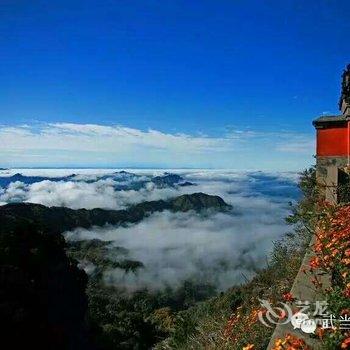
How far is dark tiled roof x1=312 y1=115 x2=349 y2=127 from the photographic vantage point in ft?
34.2

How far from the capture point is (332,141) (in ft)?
34.4

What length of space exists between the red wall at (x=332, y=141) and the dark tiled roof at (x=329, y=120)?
0.16m

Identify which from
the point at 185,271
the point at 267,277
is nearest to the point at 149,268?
the point at 185,271

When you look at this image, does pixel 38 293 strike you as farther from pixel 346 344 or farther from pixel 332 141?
pixel 346 344

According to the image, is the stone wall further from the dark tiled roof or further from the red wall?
the dark tiled roof

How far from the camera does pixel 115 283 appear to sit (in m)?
107

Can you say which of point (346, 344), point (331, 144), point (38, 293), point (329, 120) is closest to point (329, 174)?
point (331, 144)

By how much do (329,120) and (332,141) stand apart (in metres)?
0.56

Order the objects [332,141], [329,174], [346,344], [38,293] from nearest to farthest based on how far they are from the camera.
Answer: [346,344] → [329,174] → [332,141] → [38,293]

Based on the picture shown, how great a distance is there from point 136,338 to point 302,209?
4629cm

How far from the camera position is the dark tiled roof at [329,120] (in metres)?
10.4

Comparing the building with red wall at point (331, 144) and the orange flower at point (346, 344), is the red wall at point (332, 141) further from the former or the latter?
the orange flower at point (346, 344)

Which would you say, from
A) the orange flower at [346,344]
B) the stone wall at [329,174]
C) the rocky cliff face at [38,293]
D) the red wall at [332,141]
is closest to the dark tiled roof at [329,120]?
the red wall at [332,141]

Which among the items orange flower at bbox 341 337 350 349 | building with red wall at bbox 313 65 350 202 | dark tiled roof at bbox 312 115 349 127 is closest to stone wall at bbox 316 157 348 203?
building with red wall at bbox 313 65 350 202
